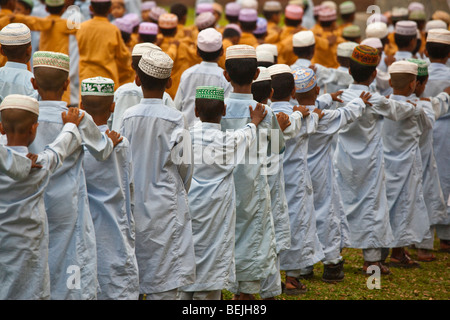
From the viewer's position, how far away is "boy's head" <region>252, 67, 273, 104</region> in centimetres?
541

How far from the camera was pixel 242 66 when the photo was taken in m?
5.07

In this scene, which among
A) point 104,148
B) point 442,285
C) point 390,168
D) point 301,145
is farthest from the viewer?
point 390,168

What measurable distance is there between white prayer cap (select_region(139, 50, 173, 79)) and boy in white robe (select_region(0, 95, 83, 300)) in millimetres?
951

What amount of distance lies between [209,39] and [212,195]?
2.61 meters

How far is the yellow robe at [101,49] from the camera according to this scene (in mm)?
8695

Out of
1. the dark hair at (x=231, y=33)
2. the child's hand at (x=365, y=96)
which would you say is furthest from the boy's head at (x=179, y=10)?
the child's hand at (x=365, y=96)

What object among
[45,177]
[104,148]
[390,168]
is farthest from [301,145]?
[45,177]

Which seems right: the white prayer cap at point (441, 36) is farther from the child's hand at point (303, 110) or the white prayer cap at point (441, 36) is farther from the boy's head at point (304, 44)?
the child's hand at point (303, 110)

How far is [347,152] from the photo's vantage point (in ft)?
21.3

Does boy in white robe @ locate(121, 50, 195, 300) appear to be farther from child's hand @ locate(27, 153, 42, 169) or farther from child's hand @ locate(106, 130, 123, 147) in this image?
child's hand @ locate(27, 153, 42, 169)

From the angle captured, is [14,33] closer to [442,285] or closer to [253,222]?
[253,222]

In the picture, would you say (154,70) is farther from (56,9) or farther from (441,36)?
(56,9)
